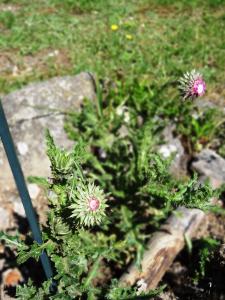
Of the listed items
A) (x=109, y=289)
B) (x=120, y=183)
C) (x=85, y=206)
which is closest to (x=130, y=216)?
(x=120, y=183)

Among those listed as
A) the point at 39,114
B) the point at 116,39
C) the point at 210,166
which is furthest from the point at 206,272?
the point at 116,39

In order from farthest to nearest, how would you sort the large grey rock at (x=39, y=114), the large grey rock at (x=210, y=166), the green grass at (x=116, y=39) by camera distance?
the green grass at (x=116, y=39) < the large grey rock at (x=39, y=114) < the large grey rock at (x=210, y=166)

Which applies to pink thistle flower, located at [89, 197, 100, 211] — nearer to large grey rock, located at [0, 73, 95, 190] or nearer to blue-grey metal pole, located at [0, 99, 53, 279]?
blue-grey metal pole, located at [0, 99, 53, 279]

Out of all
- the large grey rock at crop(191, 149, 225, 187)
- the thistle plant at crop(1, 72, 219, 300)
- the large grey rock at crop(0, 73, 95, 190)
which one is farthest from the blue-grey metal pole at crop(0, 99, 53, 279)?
the large grey rock at crop(191, 149, 225, 187)

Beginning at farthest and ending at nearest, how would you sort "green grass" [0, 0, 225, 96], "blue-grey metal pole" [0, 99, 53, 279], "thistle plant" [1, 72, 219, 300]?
"green grass" [0, 0, 225, 96] < "thistle plant" [1, 72, 219, 300] < "blue-grey metal pole" [0, 99, 53, 279]

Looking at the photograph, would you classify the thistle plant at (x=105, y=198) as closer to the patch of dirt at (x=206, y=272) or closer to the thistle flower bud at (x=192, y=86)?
the thistle flower bud at (x=192, y=86)

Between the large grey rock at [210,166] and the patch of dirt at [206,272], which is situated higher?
the large grey rock at [210,166]

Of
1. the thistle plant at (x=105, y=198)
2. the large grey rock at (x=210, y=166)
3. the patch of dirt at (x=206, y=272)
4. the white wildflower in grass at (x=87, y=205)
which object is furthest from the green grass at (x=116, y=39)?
the white wildflower in grass at (x=87, y=205)
